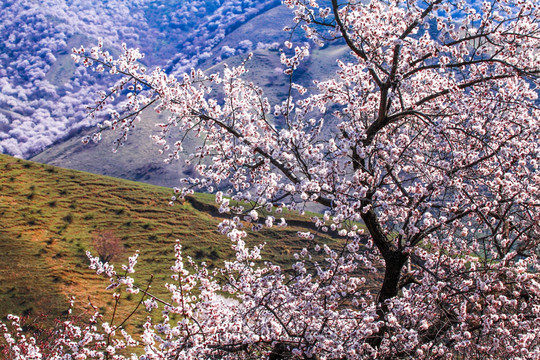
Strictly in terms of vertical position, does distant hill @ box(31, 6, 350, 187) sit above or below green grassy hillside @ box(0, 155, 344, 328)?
above

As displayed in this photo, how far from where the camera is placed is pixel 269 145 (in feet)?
14.2

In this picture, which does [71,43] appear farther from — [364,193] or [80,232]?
[364,193]

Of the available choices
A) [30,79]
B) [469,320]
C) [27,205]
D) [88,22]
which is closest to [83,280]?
[27,205]

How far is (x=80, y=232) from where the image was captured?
1045 cm

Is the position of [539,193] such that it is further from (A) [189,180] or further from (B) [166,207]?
(B) [166,207]

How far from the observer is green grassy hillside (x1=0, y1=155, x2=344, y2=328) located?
27.6ft

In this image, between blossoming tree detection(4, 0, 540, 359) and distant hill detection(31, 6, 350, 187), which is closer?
blossoming tree detection(4, 0, 540, 359)

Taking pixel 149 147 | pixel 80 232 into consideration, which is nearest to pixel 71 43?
pixel 149 147

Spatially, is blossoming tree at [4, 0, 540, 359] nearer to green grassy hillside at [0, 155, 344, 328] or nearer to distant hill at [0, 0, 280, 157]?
green grassy hillside at [0, 155, 344, 328]

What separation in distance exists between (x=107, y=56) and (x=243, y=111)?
173 cm

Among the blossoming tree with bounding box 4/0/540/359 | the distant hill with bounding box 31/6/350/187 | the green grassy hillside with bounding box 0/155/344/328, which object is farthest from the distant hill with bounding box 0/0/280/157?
the blossoming tree with bounding box 4/0/540/359

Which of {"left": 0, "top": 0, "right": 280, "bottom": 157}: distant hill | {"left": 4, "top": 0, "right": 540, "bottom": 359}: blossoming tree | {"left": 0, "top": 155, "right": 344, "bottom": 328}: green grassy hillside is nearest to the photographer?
{"left": 4, "top": 0, "right": 540, "bottom": 359}: blossoming tree

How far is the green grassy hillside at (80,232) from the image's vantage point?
8414mm

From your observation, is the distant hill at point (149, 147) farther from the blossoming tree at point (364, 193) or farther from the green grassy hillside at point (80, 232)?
the blossoming tree at point (364, 193)
